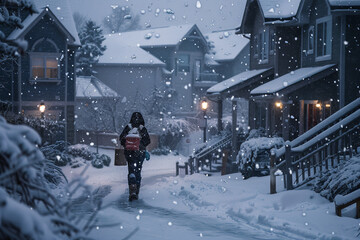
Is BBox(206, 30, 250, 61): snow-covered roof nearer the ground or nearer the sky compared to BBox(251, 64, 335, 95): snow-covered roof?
nearer the sky

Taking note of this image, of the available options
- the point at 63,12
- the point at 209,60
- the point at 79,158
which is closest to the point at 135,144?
the point at 79,158

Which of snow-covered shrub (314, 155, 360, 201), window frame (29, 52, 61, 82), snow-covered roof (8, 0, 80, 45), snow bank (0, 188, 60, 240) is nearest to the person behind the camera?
snow bank (0, 188, 60, 240)

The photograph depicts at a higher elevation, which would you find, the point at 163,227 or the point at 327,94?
the point at 327,94

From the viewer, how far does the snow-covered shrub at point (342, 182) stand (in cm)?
1046

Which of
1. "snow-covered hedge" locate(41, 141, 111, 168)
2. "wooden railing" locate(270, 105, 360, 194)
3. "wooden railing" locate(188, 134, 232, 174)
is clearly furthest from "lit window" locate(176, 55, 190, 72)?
"wooden railing" locate(270, 105, 360, 194)

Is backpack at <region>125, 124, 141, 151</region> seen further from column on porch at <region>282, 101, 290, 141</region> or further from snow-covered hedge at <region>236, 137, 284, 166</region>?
column on porch at <region>282, 101, 290, 141</region>

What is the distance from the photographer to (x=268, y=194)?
41.3ft

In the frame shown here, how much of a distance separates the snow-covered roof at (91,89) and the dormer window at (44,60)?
816 centimetres

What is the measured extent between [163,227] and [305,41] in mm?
14119

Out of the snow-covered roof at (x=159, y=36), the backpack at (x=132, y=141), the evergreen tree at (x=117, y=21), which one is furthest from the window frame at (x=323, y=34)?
the evergreen tree at (x=117, y=21)

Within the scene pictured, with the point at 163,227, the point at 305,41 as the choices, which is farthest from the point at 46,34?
the point at 163,227

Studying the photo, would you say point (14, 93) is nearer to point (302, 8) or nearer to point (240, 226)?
point (302, 8)

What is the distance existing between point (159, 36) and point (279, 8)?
28998 millimetres

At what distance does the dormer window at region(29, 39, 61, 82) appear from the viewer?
29.5 meters
